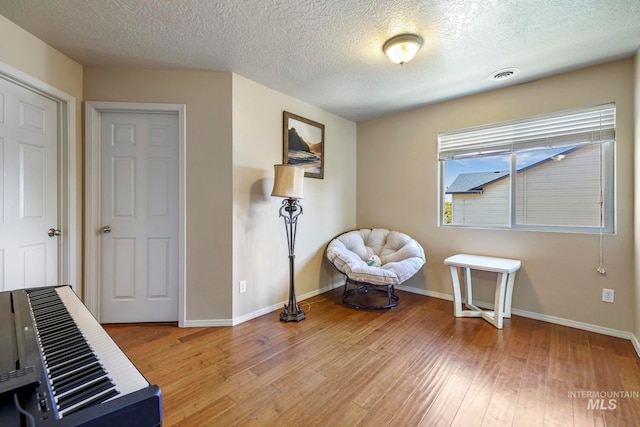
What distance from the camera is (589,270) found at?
8.08 ft

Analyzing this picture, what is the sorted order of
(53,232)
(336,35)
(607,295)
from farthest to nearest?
(607,295) → (53,232) → (336,35)

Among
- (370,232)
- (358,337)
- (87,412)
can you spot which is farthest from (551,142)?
(87,412)

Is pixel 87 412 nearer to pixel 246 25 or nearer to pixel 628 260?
pixel 246 25

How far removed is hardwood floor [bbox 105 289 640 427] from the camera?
150cm

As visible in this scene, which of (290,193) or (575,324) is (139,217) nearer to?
(290,193)

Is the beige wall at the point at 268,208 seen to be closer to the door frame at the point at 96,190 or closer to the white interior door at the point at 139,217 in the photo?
the door frame at the point at 96,190

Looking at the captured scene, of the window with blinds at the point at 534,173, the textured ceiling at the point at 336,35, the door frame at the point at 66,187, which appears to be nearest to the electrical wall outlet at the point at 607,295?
→ the window with blinds at the point at 534,173

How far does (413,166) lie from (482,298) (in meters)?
1.72

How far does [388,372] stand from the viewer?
1871 mm

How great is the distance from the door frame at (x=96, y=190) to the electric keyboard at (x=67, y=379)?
5.30 ft

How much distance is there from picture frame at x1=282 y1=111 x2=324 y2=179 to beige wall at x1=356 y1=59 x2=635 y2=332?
0.83m

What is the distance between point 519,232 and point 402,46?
2.16 meters

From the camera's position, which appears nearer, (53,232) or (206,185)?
(53,232)

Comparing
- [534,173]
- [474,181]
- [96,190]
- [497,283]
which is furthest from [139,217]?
[534,173]
